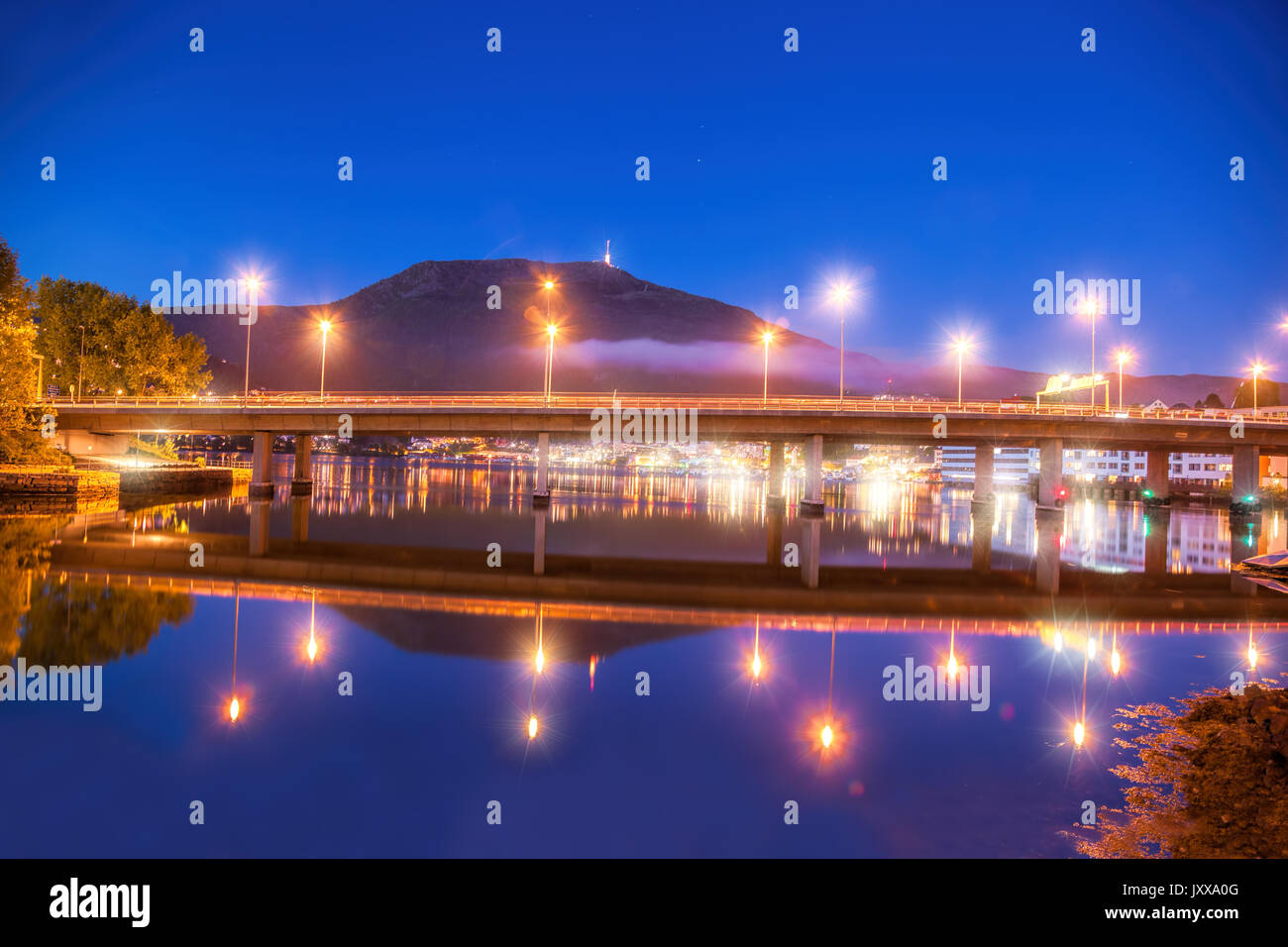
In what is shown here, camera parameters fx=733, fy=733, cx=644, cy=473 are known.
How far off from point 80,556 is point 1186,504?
123 metres

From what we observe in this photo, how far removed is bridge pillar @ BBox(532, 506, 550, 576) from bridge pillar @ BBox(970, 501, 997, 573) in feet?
65.3

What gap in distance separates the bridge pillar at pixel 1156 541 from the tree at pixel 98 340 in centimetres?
9650

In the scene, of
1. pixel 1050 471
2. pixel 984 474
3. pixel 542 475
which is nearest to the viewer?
pixel 542 475

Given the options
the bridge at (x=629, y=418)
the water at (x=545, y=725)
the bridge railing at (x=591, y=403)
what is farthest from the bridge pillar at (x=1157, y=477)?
the water at (x=545, y=725)

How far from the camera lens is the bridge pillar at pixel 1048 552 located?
98.7 feet

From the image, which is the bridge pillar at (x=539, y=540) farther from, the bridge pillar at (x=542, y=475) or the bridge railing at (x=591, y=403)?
the bridge railing at (x=591, y=403)

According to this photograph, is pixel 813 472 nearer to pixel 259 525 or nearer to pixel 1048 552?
pixel 1048 552

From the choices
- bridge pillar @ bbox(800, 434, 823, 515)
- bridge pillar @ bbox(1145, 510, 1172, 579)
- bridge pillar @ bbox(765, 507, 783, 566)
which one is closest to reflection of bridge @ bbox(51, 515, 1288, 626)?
bridge pillar @ bbox(765, 507, 783, 566)

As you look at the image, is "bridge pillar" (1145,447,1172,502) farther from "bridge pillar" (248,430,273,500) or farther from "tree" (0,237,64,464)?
"tree" (0,237,64,464)

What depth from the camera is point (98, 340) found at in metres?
83.6

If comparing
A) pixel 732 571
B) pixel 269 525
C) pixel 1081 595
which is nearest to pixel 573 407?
pixel 269 525

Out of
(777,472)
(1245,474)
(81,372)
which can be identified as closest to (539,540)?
(777,472)

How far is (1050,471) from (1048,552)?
3311 centimetres

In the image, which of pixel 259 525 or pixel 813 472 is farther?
pixel 813 472
